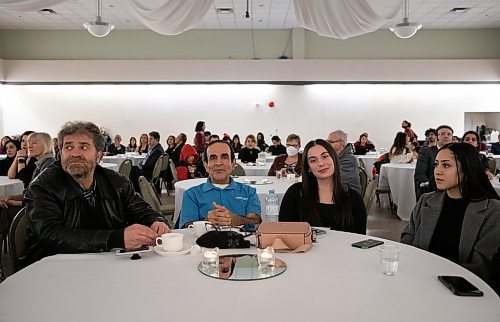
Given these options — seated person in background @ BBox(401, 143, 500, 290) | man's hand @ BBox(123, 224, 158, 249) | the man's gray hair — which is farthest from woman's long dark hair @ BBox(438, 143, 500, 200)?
the man's gray hair

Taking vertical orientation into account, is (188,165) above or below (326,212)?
above

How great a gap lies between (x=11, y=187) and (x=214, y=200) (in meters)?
3.04

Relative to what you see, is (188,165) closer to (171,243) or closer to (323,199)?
(323,199)

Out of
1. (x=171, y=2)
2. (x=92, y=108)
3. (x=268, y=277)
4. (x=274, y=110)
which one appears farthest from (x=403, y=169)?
(x=92, y=108)

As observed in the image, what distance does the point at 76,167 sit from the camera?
2533mm

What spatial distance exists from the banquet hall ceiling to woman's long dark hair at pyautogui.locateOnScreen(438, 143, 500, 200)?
8688mm

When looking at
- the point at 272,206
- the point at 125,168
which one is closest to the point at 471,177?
the point at 272,206

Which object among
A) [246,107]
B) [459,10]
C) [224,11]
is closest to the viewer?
[459,10]

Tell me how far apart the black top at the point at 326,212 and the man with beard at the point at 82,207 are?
0.83 metres

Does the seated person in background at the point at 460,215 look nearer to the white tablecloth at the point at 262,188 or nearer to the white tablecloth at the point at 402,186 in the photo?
the white tablecloth at the point at 262,188

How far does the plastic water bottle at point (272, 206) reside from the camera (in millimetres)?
4164

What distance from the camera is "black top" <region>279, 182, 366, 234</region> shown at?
299 cm

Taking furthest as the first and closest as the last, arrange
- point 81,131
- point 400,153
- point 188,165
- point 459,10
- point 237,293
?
point 459,10, point 400,153, point 188,165, point 81,131, point 237,293

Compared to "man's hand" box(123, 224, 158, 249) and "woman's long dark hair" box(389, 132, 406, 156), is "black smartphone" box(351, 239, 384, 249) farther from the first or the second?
"woman's long dark hair" box(389, 132, 406, 156)
